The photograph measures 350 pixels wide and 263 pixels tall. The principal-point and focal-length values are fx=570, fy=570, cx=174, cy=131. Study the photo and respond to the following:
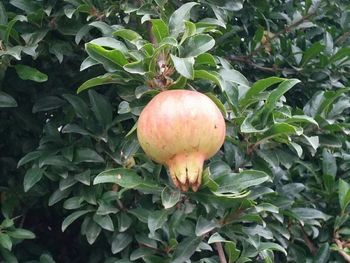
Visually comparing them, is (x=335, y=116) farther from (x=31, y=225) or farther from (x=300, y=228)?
(x=31, y=225)

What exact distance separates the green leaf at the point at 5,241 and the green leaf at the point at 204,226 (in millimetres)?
513

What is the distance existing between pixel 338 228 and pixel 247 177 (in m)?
0.66

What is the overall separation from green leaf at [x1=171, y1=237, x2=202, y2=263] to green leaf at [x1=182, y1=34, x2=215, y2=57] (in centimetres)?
45

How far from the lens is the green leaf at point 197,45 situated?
1.08 meters

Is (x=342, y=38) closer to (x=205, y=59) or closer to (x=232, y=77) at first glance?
(x=232, y=77)

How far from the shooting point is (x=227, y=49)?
6.36ft

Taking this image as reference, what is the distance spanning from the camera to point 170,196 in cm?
110

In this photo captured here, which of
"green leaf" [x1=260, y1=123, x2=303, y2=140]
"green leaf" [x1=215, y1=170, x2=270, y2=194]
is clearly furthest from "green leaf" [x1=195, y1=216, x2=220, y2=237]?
"green leaf" [x1=260, y1=123, x2=303, y2=140]

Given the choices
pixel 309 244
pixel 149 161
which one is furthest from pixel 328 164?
pixel 149 161

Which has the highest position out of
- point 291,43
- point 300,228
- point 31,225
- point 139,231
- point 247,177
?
point 247,177

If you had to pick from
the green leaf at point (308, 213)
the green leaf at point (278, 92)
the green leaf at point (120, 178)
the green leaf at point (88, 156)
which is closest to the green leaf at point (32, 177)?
the green leaf at point (88, 156)

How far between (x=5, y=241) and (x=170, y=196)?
0.57 m

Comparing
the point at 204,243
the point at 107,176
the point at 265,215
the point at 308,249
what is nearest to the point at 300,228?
the point at 308,249

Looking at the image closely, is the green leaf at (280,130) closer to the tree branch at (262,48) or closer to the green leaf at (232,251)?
the green leaf at (232,251)
